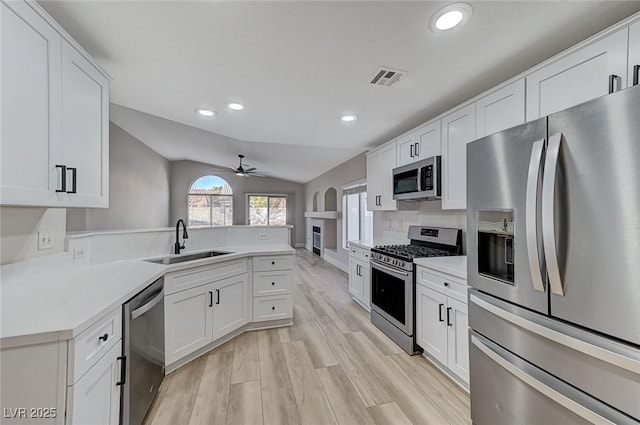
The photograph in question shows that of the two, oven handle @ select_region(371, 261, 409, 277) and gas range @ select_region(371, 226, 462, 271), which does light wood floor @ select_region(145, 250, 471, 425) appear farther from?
gas range @ select_region(371, 226, 462, 271)

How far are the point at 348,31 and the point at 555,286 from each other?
1.67 metres

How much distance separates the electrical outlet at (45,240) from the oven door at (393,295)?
2761 mm

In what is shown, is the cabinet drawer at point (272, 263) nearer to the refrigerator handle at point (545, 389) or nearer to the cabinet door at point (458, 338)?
the cabinet door at point (458, 338)

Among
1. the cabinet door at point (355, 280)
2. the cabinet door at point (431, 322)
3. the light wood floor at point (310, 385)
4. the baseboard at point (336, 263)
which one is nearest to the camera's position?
the light wood floor at point (310, 385)

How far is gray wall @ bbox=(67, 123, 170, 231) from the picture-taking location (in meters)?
3.94

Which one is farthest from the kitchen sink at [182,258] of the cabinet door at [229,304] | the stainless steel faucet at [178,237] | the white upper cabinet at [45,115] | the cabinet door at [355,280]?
the cabinet door at [355,280]

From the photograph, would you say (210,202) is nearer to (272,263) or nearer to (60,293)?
(272,263)

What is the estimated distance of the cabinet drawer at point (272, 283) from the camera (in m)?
3.00

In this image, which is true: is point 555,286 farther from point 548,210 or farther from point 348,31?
point 348,31

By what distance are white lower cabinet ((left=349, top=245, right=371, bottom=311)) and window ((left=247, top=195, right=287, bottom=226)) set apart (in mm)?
6475

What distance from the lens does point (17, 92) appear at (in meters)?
1.20

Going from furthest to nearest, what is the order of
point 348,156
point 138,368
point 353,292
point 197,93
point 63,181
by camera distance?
1. point 348,156
2. point 353,292
3. point 197,93
4. point 138,368
5. point 63,181

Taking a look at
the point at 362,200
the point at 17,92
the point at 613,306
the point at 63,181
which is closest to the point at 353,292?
the point at 362,200

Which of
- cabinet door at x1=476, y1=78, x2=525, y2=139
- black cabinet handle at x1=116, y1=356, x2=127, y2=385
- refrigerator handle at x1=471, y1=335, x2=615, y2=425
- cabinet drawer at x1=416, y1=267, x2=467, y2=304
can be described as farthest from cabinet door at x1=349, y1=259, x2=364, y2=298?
black cabinet handle at x1=116, y1=356, x2=127, y2=385
